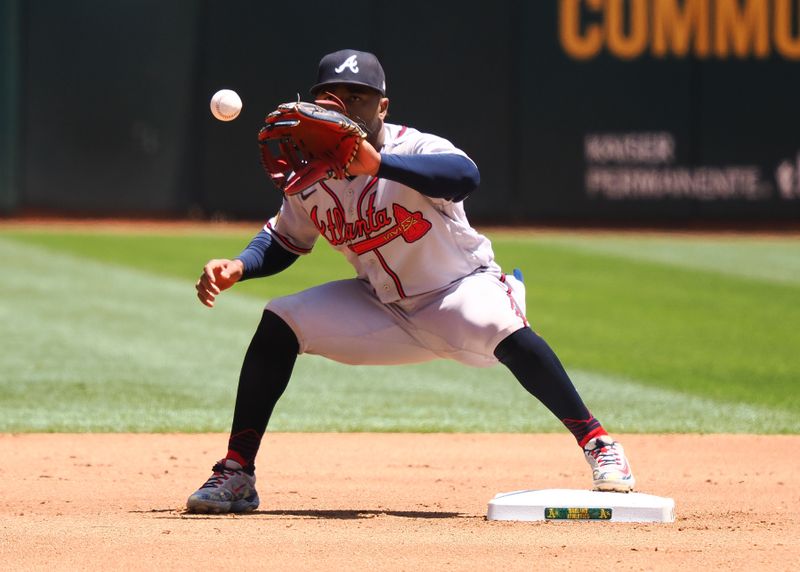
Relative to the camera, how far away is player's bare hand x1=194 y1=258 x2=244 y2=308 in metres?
4.55

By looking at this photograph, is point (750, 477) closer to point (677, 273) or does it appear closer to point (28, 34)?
Answer: point (677, 273)

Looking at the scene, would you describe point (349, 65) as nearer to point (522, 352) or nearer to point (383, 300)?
point (383, 300)

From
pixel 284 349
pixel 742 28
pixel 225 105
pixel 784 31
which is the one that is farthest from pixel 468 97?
pixel 225 105

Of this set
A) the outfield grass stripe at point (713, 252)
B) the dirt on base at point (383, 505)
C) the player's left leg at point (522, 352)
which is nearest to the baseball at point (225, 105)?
the player's left leg at point (522, 352)

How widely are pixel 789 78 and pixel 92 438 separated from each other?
13.6 meters

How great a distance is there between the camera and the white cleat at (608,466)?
4.54 metres

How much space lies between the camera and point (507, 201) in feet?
58.0

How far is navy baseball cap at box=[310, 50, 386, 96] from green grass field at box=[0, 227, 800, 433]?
258 cm

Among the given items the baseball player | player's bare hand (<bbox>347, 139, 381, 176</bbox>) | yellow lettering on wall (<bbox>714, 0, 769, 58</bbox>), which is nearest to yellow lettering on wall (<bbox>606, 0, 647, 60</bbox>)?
yellow lettering on wall (<bbox>714, 0, 769, 58</bbox>)

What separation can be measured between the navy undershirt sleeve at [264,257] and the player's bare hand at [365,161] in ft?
2.23

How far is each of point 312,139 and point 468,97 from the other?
13576mm

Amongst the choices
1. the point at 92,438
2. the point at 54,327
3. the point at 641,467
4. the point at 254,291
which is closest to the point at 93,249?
the point at 254,291

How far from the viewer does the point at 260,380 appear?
4.70m

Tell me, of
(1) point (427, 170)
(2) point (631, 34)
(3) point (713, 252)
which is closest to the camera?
(1) point (427, 170)
